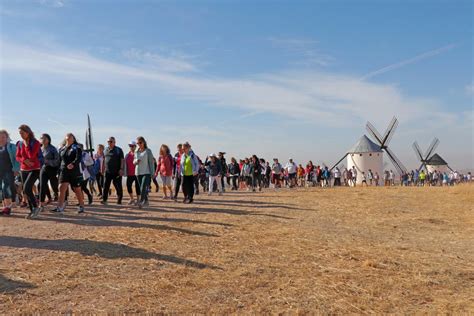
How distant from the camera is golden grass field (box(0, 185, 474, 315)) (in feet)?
15.6

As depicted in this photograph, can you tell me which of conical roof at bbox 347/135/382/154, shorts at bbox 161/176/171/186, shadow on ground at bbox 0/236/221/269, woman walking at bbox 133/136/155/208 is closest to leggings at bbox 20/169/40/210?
→ shadow on ground at bbox 0/236/221/269

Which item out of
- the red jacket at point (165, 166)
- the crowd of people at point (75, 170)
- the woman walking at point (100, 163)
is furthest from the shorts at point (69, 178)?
the woman walking at point (100, 163)

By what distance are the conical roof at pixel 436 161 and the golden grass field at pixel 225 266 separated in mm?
65409

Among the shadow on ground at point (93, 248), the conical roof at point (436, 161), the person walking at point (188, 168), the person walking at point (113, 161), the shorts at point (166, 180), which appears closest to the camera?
the shadow on ground at point (93, 248)

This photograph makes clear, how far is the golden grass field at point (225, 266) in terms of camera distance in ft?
15.6

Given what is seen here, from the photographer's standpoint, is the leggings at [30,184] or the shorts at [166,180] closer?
the leggings at [30,184]

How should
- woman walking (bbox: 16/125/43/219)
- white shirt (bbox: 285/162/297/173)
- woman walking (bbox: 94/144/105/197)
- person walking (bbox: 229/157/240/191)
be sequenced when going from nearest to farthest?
1. woman walking (bbox: 16/125/43/219)
2. woman walking (bbox: 94/144/105/197)
3. person walking (bbox: 229/157/240/191)
4. white shirt (bbox: 285/162/297/173)

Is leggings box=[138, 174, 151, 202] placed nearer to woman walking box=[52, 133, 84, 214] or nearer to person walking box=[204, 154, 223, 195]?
woman walking box=[52, 133, 84, 214]

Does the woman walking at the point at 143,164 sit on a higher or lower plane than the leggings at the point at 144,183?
higher

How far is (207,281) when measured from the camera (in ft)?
17.9

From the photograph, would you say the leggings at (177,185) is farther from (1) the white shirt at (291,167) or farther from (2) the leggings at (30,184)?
(1) the white shirt at (291,167)

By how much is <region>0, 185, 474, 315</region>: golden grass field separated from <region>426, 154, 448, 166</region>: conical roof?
65409 millimetres

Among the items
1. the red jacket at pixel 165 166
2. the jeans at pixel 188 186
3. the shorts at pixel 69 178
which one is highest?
the red jacket at pixel 165 166

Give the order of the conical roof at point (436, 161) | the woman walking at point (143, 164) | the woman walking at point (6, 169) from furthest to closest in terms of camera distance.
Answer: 1. the conical roof at point (436, 161)
2. the woman walking at point (143, 164)
3. the woman walking at point (6, 169)
